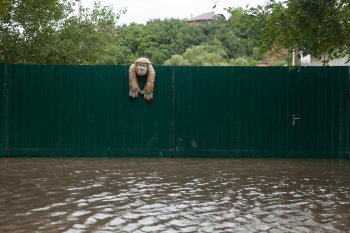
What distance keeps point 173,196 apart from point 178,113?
204 inches

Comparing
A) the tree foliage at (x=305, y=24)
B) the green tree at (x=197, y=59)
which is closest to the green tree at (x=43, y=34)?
the tree foliage at (x=305, y=24)

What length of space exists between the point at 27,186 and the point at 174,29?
5994 centimetres

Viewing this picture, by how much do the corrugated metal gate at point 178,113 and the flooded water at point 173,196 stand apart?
3.22ft

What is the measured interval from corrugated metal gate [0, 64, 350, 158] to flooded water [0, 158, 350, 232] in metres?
0.98

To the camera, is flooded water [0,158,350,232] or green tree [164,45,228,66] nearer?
flooded water [0,158,350,232]

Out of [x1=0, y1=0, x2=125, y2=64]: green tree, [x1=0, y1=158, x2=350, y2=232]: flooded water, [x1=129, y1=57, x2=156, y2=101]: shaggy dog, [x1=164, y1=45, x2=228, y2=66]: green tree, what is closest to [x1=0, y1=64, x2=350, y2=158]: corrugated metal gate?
[x1=129, y1=57, x2=156, y2=101]: shaggy dog

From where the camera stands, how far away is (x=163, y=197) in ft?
24.3

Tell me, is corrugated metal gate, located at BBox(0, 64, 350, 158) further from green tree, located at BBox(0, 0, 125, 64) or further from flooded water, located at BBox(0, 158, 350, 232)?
green tree, located at BBox(0, 0, 125, 64)

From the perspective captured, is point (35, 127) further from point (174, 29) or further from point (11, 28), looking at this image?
point (174, 29)

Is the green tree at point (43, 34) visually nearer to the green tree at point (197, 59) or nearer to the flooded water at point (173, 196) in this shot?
the flooded water at point (173, 196)

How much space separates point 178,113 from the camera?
1254cm

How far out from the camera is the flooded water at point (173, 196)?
5.86 metres

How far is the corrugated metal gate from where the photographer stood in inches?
489

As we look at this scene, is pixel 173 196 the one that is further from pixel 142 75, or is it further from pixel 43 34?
pixel 43 34
